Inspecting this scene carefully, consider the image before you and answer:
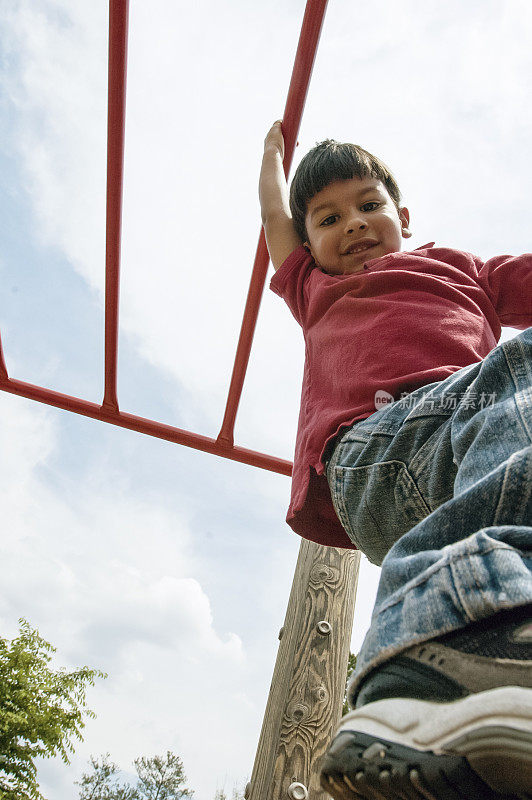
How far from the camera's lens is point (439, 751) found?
0.38m

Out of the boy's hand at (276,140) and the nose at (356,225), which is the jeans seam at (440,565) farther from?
the boy's hand at (276,140)

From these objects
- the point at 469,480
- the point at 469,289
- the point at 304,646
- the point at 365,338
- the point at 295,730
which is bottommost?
the point at 295,730

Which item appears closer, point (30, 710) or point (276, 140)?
point (276, 140)

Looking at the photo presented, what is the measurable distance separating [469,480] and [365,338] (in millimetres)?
471

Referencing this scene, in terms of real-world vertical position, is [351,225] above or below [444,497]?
above

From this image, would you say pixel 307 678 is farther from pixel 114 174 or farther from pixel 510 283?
pixel 114 174

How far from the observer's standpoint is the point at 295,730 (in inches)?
72.5

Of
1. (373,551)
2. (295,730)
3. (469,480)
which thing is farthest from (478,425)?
(295,730)

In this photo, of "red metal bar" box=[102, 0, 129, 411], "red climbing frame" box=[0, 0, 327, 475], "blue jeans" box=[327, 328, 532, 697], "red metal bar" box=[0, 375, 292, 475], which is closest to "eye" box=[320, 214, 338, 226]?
"red climbing frame" box=[0, 0, 327, 475]

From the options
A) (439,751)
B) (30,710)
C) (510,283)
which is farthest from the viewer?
(30,710)

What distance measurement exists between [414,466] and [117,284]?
4.27 feet

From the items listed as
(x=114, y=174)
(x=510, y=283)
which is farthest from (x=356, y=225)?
(x=114, y=174)

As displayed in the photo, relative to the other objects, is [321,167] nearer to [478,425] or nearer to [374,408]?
[374,408]

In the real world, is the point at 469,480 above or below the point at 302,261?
below
